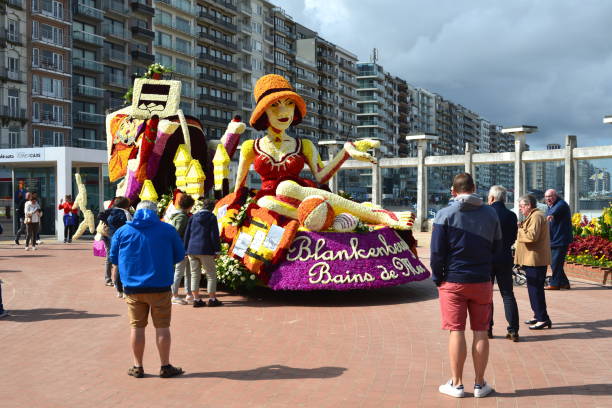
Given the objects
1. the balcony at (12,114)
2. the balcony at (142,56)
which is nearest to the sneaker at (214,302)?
the balcony at (12,114)

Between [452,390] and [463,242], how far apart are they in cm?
119

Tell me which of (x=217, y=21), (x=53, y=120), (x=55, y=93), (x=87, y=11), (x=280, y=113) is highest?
(x=217, y=21)

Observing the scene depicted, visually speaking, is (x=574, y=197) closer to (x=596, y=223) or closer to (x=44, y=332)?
(x=596, y=223)

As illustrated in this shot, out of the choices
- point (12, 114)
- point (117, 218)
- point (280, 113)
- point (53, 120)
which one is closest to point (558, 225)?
point (280, 113)

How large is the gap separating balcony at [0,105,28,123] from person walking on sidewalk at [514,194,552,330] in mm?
45011

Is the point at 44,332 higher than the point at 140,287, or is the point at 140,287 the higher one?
the point at 140,287

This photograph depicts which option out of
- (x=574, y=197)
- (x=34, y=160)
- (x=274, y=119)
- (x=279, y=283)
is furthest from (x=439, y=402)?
(x=34, y=160)

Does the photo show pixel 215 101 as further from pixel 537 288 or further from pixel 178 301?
pixel 537 288

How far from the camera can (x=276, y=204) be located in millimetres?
9469

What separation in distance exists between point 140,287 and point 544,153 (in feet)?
67.4

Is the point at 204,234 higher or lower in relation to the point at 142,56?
lower

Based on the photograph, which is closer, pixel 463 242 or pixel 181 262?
pixel 463 242

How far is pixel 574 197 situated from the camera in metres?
21.8

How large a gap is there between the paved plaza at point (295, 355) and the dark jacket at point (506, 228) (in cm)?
92
